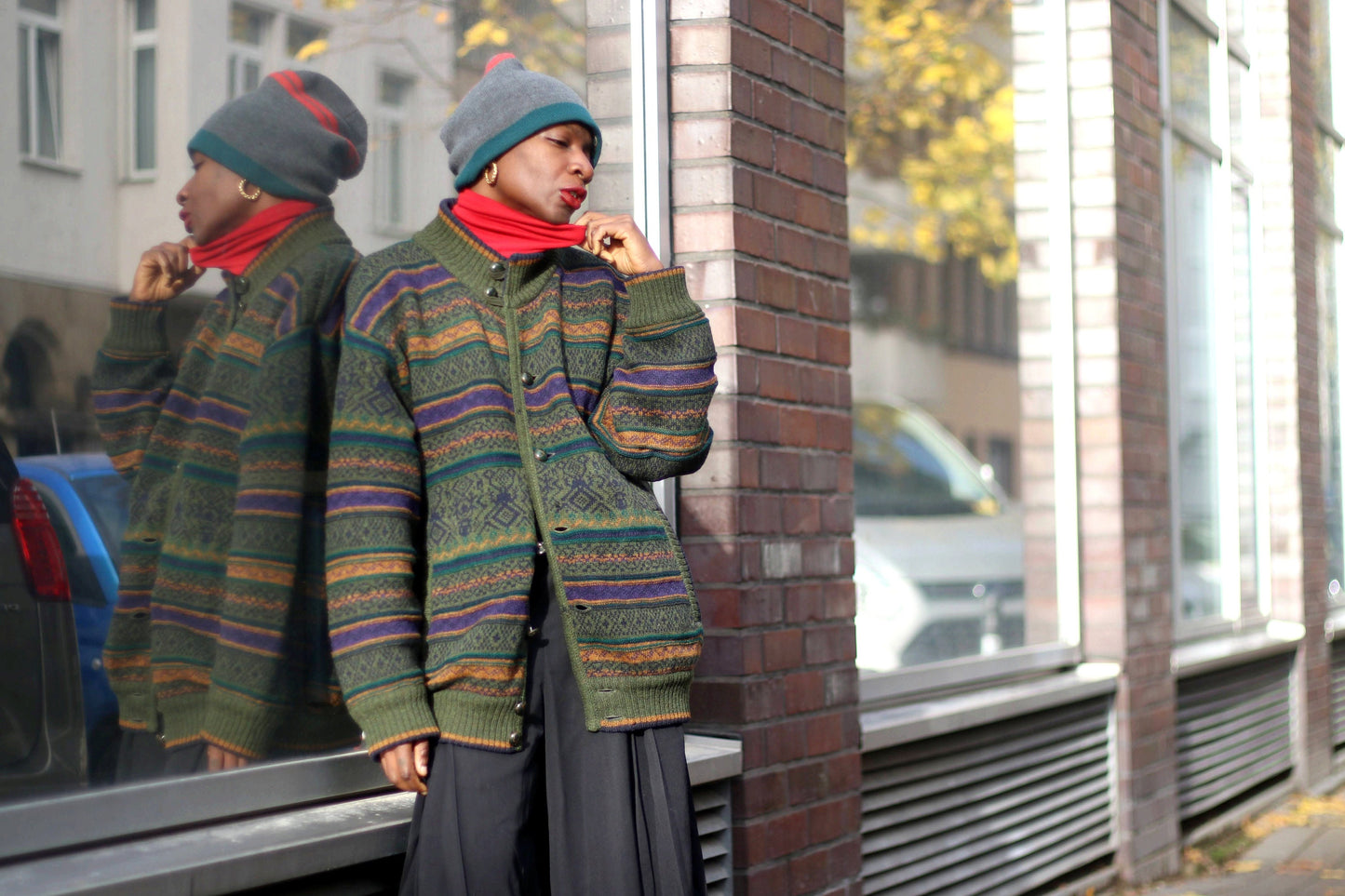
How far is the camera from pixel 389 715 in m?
2.19

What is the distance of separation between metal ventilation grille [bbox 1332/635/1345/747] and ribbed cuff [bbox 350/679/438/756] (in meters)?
7.92

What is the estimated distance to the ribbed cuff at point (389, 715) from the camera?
2186 millimetres

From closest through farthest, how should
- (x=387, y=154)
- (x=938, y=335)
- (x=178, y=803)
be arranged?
(x=178, y=803)
(x=387, y=154)
(x=938, y=335)

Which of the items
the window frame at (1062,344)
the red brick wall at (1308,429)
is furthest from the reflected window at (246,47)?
the red brick wall at (1308,429)

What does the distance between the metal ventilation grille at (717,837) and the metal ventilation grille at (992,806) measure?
33.3 inches

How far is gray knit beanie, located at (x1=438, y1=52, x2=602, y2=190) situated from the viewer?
2367 millimetres

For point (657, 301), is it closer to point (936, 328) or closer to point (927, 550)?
point (927, 550)

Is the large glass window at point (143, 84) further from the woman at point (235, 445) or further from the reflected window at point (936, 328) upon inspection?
the reflected window at point (936, 328)

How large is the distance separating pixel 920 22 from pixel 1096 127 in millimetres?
3623

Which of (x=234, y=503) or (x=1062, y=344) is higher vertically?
(x=1062, y=344)

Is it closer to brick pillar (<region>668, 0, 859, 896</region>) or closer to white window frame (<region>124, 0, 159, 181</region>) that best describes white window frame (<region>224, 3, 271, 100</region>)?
white window frame (<region>124, 0, 159, 181</region>)

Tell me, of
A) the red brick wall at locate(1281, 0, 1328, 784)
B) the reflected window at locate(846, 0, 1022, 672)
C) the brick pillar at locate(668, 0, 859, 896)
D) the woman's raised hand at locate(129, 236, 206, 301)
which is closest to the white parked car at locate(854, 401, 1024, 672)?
the reflected window at locate(846, 0, 1022, 672)

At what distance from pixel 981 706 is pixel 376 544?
9.10 ft

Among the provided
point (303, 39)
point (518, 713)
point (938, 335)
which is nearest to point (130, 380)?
point (303, 39)
